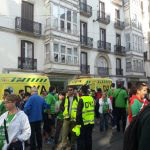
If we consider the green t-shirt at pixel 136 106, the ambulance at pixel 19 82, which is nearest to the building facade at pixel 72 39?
the ambulance at pixel 19 82

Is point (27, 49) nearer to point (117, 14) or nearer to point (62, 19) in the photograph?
point (62, 19)

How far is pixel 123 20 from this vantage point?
104ft

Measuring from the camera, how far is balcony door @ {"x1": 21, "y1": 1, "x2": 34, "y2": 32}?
19.1m

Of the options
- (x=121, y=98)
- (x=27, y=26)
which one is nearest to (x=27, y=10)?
(x=27, y=26)

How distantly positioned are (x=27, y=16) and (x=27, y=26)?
3.99ft

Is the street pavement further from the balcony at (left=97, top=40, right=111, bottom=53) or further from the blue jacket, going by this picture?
the balcony at (left=97, top=40, right=111, bottom=53)

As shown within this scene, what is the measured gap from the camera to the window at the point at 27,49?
63.7ft

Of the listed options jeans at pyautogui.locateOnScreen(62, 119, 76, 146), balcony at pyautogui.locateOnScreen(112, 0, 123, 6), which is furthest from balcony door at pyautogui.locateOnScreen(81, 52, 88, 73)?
jeans at pyautogui.locateOnScreen(62, 119, 76, 146)

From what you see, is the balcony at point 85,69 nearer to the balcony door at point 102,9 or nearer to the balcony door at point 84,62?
the balcony door at point 84,62

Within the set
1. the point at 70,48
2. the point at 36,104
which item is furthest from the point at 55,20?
the point at 36,104

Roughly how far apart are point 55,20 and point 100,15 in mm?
8408

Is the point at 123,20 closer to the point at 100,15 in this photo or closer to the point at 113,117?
the point at 100,15

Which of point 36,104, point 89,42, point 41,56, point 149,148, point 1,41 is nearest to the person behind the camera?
point 149,148

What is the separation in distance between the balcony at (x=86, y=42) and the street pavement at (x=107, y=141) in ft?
52.9
